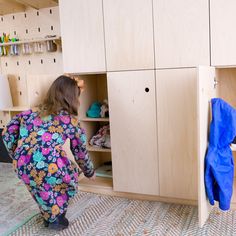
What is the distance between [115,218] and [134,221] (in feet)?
0.45

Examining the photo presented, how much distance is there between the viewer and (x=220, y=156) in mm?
1807

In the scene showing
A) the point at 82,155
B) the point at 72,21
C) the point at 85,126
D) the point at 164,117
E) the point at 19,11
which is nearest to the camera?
the point at 82,155

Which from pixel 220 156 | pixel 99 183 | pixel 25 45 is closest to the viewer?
pixel 220 156

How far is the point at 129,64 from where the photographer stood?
7.16 ft

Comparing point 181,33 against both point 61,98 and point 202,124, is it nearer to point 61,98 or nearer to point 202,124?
point 202,124

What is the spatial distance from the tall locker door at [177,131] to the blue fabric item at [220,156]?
0.26 m

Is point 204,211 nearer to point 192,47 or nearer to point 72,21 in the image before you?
point 192,47

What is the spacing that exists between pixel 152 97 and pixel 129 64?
0.29 metres

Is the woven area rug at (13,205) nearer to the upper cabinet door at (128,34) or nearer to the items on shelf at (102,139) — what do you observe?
the items on shelf at (102,139)

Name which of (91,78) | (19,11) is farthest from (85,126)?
(19,11)

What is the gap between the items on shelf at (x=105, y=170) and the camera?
2686 mm

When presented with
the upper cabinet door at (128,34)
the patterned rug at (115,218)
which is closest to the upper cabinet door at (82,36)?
the upper cabinet door at (128,34)

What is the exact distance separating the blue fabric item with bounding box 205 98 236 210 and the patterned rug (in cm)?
22

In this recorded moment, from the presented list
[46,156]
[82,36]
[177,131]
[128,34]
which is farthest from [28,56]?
[177,131]
